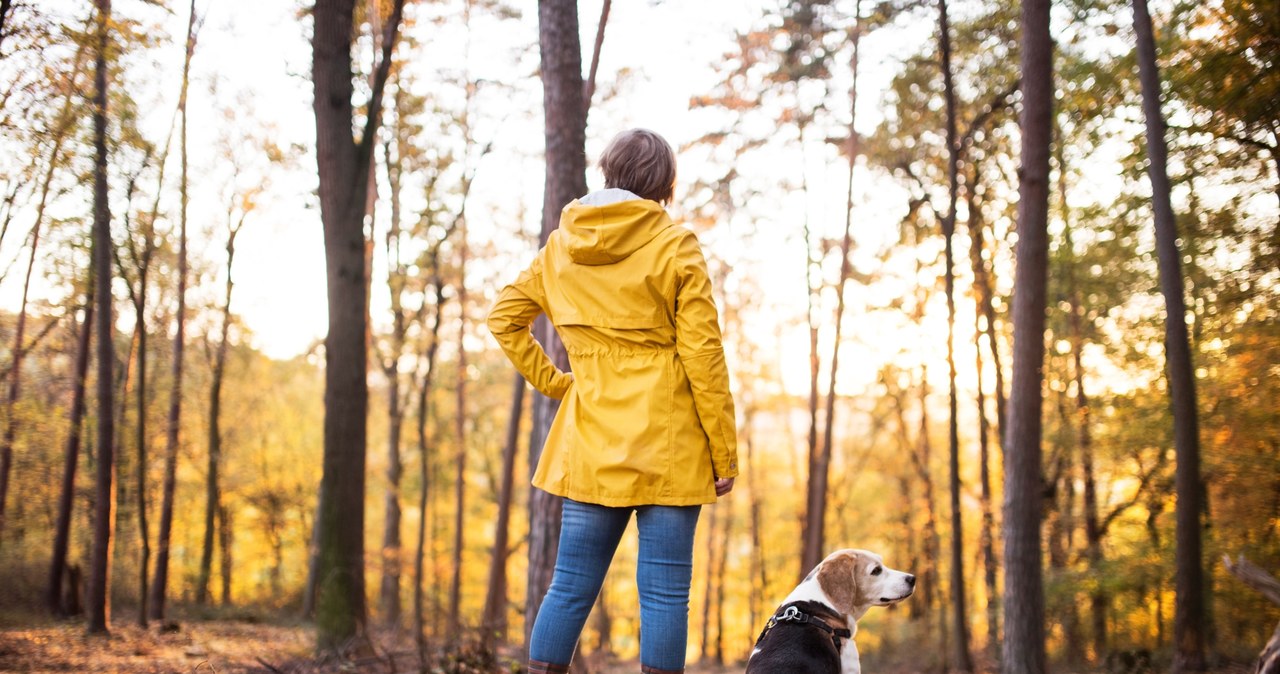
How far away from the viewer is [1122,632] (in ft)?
61.6

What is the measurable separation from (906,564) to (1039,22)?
24.1m

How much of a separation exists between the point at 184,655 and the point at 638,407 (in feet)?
22.5

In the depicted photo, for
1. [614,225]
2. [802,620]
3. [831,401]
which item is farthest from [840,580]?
[831,401]

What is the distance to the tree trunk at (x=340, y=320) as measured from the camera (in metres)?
8.22

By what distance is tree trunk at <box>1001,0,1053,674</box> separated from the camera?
797 centimetres

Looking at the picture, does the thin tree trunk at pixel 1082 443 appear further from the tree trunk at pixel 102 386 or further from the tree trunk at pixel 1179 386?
the tree trunk at pixel 102 386

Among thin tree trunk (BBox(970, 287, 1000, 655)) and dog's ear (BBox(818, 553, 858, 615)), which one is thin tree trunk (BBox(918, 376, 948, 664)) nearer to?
thin tree trunk (BBox(970, 287, 1000, 655))

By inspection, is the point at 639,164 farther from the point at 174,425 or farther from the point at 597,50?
the point at 174,425

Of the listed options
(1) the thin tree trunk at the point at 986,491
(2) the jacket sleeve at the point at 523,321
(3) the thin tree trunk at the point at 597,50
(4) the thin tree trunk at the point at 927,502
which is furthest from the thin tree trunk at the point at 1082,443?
(2) the jacket sleeve at the point at 523,321

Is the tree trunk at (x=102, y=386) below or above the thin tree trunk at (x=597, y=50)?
below

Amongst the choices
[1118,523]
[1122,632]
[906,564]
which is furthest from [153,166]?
[906,564]

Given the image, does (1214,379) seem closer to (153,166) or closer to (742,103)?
(742,103)

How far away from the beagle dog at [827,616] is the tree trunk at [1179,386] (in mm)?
6864

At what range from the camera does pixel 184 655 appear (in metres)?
8.02
